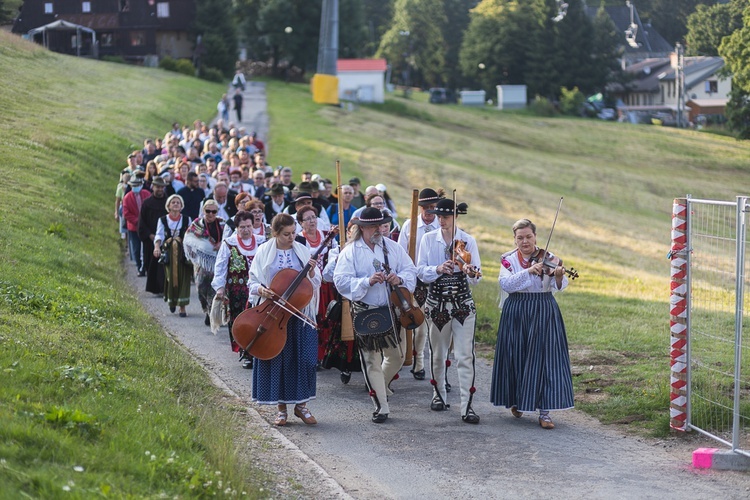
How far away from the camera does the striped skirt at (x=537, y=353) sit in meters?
9.84

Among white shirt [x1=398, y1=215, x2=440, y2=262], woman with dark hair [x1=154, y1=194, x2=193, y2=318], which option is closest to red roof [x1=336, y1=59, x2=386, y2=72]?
woman with dark hair [x1=154, y1=194, x2=193, y2=318]

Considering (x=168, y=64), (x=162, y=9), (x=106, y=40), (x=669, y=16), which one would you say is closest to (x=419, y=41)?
(x=669, y=16)

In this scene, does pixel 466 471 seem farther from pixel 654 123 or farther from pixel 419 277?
pixel 654 123

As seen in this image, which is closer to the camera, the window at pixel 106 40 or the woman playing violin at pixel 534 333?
the woman playing violin at pixel 534 333

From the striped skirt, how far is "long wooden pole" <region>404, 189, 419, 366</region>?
1737 millimetres

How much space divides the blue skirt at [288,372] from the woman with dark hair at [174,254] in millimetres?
5793

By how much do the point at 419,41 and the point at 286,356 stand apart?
364ft

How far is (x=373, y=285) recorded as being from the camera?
32.9ft

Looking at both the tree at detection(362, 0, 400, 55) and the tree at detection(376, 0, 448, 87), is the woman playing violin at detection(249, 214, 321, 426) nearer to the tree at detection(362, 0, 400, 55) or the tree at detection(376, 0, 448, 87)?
the tree at detection(376, 0, 448, 87)

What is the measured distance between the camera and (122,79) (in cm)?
5844

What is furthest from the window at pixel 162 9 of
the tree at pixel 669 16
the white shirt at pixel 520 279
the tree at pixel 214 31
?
the white shirt at pixel 520 279

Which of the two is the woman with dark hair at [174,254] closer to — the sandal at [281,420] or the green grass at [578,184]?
the green grass at [578,184]

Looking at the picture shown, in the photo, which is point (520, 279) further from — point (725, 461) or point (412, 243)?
point (725, 461)

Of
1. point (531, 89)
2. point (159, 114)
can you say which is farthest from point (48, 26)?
point (531, 89)
